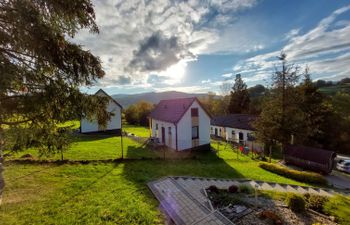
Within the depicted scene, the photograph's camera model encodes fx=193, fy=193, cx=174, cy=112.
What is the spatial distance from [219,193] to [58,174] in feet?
26.7

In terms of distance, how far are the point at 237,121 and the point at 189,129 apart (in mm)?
15209

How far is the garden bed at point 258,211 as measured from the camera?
6.48 meters

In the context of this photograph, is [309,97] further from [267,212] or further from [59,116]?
[59,116]

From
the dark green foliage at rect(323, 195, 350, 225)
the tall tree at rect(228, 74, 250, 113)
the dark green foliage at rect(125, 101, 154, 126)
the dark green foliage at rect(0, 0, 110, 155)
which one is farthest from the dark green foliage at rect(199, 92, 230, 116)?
the dark green foliage at rect(0, 0, 110, 155)

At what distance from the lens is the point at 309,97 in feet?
92.3

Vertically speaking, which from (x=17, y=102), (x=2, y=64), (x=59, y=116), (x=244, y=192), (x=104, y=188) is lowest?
(x=244, y=192)

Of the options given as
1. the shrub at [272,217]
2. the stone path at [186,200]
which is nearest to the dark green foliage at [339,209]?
the shrub at [272,217]

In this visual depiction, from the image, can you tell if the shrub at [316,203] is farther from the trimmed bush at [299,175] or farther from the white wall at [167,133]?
the white wall at [167,133]

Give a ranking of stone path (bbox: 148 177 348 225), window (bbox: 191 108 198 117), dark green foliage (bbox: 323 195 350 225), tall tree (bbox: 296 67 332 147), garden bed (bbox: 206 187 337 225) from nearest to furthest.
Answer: dark green foliage (bbox: 323 195 350 225), garden bed (bbox: 206 187 337 225), stone path (bbox: 148 177 348 225), window (bbox: 191 108 198 117), tall tree (bbox: 296 67 332 147)

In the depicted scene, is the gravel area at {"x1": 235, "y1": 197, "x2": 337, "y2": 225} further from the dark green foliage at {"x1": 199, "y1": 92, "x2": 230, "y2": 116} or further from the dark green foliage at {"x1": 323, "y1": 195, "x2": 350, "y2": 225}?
the dark green foliage at {"x1": 199, "y1": 92, "x2": 230, "y2": 116}

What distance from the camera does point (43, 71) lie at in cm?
484

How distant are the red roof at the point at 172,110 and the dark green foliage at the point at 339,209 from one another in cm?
1311

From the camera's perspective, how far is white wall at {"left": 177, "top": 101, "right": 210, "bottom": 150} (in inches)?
754

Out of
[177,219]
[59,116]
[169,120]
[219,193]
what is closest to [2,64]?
[59,116]
